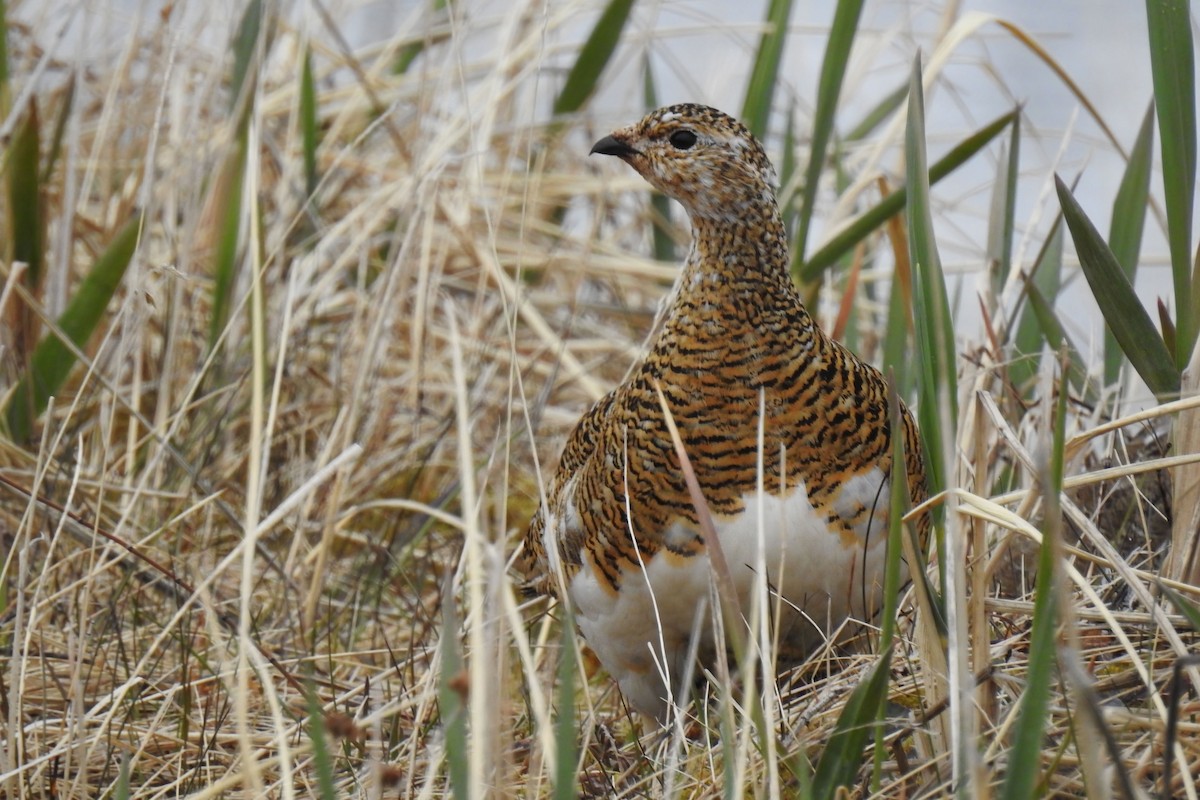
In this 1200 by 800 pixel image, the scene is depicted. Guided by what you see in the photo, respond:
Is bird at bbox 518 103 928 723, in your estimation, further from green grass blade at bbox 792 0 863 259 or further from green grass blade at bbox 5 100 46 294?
green grass blade at bbox 5 100 46 294

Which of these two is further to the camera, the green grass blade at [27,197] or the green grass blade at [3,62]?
the green grass blade at [3,62]

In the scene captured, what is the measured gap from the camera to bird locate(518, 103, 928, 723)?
6.63 ft

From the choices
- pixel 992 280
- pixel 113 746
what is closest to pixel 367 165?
pixel 992 280

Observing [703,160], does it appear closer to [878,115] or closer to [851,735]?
[851,735]

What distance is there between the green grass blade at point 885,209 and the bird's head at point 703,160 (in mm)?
641

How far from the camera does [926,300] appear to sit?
1.66 meters

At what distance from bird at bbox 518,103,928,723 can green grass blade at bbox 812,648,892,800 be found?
0.47 metres

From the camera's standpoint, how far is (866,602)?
6.80 ft

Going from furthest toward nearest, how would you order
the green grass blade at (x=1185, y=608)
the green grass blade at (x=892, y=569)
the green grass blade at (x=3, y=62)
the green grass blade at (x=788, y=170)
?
the green grass blade at (x=788, y=170), the green grass blade at (x=3, y=62), the green grass blade at (x=892, y=569), the green grass blade at (x=1185, y=608)

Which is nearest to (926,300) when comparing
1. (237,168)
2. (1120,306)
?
(1120,306)

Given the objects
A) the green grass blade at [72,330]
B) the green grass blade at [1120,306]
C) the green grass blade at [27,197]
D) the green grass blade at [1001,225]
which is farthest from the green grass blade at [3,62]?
the green grass blade at [1120,306]

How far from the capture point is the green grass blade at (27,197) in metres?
2.91

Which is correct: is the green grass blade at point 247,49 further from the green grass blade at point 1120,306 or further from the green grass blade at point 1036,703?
the green grass blade at point 1036,703

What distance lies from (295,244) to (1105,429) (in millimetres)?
2571
